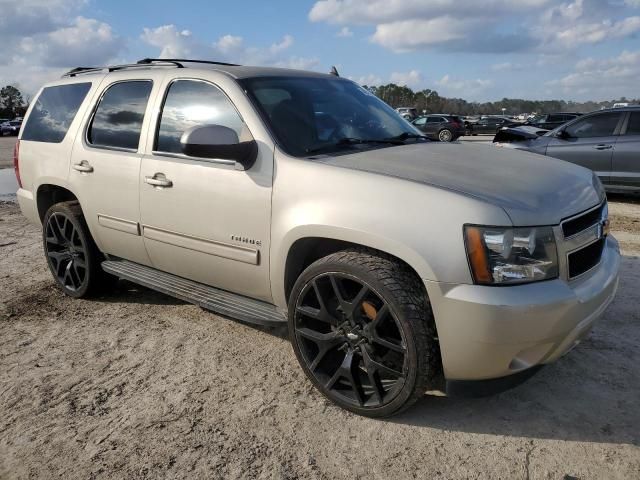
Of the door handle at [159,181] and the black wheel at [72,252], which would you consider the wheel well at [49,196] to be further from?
the door handle at [159,181]

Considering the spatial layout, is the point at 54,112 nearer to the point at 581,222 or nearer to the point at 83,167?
the point at 83,167

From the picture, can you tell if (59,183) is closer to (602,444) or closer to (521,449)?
(521,449)

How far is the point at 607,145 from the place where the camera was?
8.77 metres

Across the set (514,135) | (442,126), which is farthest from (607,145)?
(442,126)

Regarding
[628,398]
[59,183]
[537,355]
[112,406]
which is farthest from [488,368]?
[59,183]

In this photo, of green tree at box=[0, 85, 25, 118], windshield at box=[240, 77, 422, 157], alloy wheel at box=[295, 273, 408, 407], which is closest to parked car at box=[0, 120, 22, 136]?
green tree at box=[0, 85, 25, 118]

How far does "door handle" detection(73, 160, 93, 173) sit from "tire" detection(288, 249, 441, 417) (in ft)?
7.20

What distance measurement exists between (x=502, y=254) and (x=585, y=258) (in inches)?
24.7

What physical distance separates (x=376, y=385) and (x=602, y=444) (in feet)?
3.58

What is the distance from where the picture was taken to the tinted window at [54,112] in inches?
181

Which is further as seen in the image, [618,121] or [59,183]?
[618,121]

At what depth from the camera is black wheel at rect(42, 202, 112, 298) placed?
452 cm

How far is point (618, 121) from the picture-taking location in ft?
29.0

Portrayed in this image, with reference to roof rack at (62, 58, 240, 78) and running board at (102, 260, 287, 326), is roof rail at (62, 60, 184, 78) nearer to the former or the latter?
roof rack at (62, 58, 240, 78)
